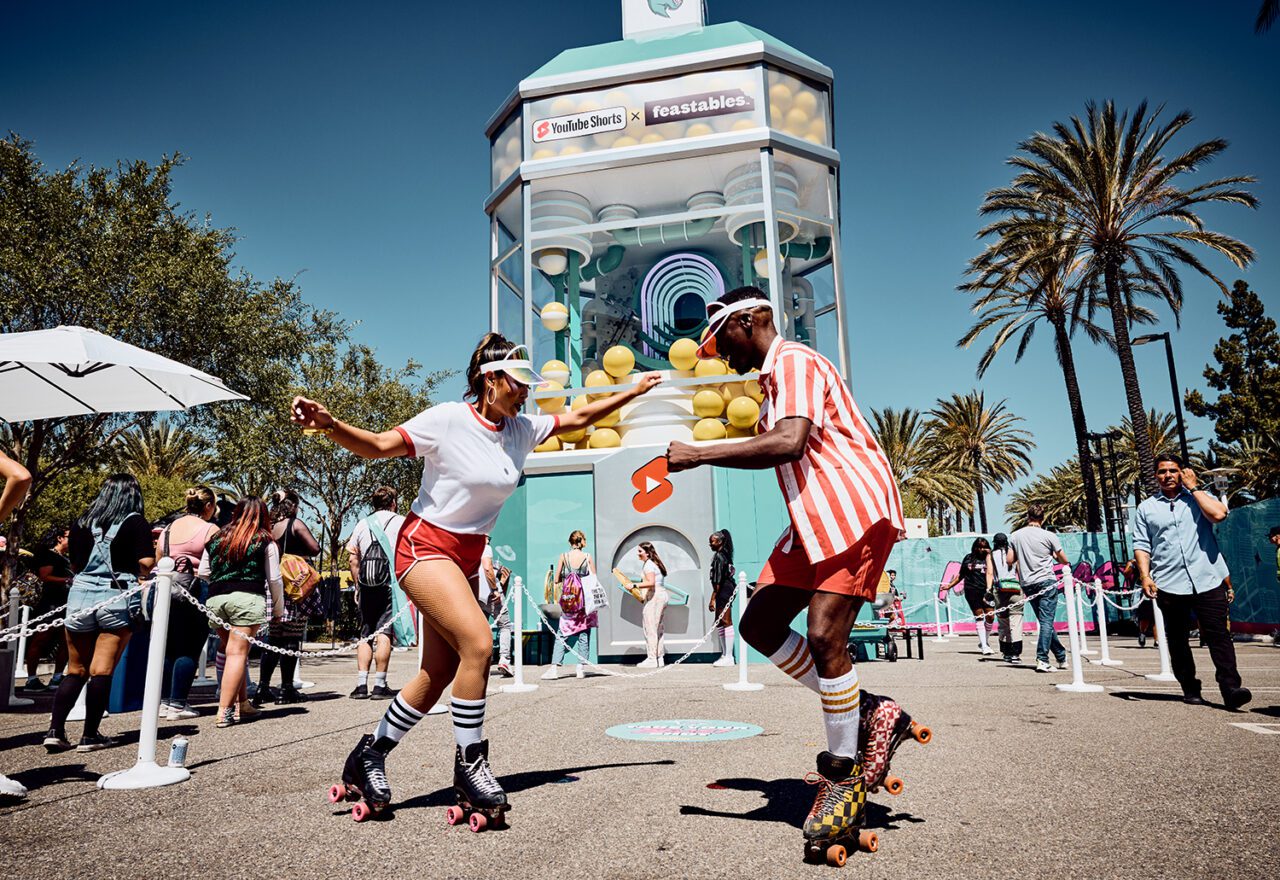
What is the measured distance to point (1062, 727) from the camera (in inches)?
225

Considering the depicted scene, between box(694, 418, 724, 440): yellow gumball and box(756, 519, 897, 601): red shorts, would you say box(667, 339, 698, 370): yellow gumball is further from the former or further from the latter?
box(756, 519, 897, 601): red shorts

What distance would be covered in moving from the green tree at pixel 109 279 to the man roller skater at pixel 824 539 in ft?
48.8

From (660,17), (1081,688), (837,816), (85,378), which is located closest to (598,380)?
(660,17)

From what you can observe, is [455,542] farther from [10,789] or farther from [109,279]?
[109,279]

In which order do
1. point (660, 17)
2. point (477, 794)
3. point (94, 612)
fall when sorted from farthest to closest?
point (660, 17)
point (94, 612)
point (477, 794)

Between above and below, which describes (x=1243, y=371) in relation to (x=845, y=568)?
above

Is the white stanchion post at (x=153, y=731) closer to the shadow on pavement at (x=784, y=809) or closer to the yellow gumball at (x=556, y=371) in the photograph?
the shadow on pavement at (x=784, y=809)

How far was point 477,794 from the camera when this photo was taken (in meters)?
3.29

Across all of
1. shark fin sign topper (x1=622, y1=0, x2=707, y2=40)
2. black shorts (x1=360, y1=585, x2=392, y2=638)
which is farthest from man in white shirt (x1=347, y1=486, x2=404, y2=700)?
shark fin sign topper (x1=622, y1=0, x2=707, y2=40)

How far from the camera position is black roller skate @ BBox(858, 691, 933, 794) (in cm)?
314

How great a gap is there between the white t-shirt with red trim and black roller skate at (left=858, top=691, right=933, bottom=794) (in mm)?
1616

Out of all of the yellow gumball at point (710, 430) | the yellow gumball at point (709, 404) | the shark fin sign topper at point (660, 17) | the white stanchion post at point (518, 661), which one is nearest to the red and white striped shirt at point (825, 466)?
the white stanchion post at point (518, 661)

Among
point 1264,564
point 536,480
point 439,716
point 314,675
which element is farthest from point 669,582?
point 1264,564

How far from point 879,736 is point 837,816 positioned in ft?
1.38
